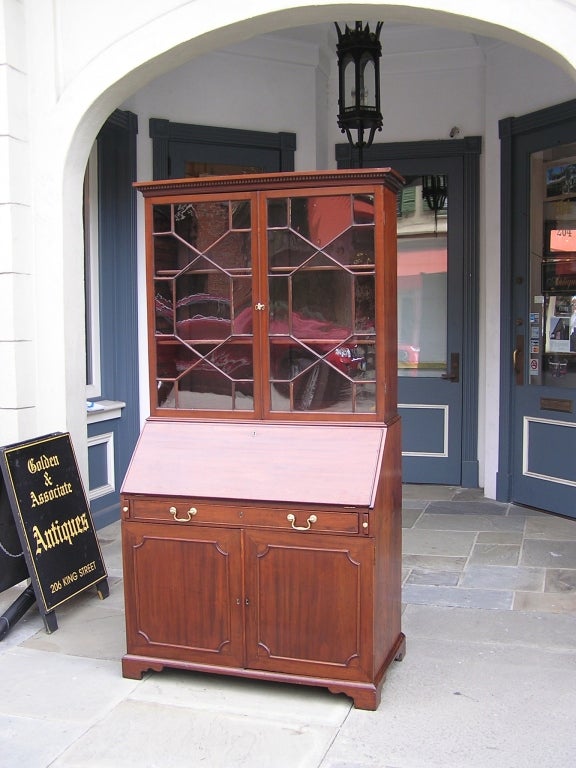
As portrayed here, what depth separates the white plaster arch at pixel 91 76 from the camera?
13.1ft

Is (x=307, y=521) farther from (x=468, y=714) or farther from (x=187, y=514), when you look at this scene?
(x=468, y=714)

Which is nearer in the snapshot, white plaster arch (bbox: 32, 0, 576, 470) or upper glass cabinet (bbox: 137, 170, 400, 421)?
upper glass cabinet (bbox: 137, 170, 400, 421)

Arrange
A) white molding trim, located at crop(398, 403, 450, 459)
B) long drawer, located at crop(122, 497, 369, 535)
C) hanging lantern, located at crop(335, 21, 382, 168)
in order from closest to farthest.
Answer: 1. long drawer, located at crop(122, 497, 369, 535)
2. hanging lantern, located at crop(335, 21, 382, 168)
3. white molding trim, located at crop(398, 403, 450, 459)

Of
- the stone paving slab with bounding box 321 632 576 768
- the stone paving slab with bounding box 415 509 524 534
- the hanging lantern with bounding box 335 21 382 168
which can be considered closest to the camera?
the stone paving slab with bounding box 321 632 576 768

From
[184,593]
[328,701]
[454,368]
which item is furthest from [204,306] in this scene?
[454,368]

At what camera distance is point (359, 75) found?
15.6 ft

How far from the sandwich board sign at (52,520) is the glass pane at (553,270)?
352 centimetres

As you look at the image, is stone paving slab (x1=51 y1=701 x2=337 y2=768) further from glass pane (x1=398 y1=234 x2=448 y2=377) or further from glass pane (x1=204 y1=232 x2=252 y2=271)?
glass pane (x1=398 y1=234 x2=448 y2=377)

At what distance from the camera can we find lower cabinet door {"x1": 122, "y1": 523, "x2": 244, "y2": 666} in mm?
3438

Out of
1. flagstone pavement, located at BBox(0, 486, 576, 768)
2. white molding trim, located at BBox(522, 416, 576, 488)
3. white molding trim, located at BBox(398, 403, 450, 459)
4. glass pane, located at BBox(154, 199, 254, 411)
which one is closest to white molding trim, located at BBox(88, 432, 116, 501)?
flagstone pavement, located at BBox(0, 486, 576, 768)

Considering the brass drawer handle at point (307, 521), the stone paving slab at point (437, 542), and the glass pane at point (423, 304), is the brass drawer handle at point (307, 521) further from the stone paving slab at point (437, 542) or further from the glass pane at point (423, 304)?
the glass pane at point (423, 304)

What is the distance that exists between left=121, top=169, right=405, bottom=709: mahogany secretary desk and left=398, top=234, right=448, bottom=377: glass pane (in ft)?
11.9

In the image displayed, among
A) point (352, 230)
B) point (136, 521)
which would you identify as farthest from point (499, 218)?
point (136, 521)

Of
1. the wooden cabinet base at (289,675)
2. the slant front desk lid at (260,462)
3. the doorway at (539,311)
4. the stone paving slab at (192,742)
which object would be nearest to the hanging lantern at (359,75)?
the doorway at (539,311)
